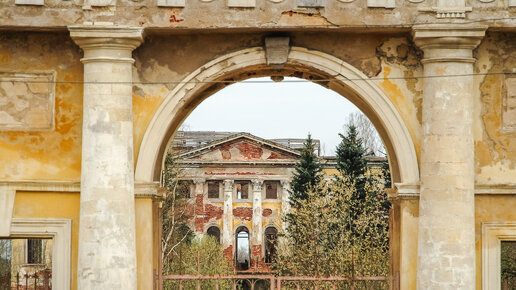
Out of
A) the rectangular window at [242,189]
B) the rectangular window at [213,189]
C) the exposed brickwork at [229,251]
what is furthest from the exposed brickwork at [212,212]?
the exposed brickwork at [229,251]

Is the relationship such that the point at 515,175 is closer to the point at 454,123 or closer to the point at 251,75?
the point at 454,123

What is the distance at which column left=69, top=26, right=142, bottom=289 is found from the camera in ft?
33.6

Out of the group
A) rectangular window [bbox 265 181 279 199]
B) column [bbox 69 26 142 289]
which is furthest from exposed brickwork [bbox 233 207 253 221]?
column [bbox 69 26 142 289]

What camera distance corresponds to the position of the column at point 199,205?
4719cm

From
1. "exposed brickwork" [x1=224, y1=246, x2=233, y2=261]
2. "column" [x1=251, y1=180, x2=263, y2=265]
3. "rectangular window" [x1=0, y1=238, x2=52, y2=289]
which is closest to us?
"rectangular window" [x1=0, y1=238, x2=52, y2=289]

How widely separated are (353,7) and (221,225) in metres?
37.5

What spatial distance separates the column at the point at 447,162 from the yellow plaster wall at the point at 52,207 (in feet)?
13.7

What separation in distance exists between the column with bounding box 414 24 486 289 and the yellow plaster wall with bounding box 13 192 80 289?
4.19m

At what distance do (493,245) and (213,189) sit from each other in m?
37.7

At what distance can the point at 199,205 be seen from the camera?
156 ft

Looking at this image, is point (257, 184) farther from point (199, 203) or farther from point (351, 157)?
point (351, 157)

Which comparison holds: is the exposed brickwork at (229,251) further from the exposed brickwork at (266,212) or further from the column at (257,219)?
the exposed brickwork at (266,212)

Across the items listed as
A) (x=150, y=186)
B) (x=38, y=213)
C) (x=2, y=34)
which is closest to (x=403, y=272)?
(x=150, y=186)

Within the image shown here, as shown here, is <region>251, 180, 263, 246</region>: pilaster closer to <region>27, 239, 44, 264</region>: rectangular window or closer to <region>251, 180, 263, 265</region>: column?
<region>251, 180, 263, 265</region>: column
